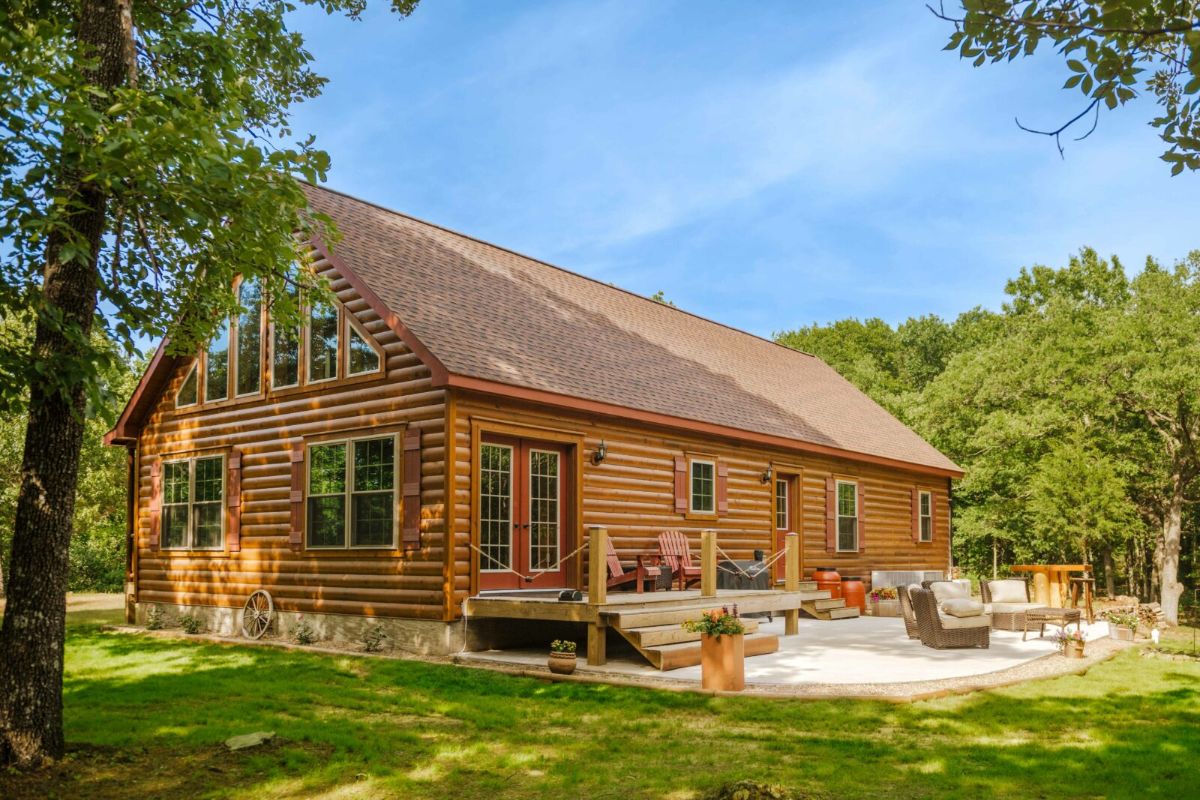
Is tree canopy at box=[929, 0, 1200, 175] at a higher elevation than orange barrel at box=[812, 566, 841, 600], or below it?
higher

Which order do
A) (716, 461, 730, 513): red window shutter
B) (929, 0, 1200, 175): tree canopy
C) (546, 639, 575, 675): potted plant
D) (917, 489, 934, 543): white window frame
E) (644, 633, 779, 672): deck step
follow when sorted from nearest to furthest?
(929, 0, 1200, 175): tree canopy, (546, 639, 575, 675): potted plant, (644, 633, 779, 672): deck step, (716, 461, 730, 513): red window shutter, (917, 489, 934, 543): white window frame

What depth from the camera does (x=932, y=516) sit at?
23.7m

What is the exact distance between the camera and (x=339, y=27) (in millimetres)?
13234

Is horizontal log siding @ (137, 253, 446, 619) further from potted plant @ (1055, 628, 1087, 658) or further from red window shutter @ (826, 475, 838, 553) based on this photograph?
red window shutter @ (826, 475, 838, 553)

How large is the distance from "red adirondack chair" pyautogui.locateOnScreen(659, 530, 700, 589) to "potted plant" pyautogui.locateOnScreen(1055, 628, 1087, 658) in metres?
5.02

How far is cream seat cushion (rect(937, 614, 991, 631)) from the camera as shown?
12.4 metres

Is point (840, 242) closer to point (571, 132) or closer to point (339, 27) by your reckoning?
point (571, 132)

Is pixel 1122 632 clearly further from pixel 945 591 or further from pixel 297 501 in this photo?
pixel 297 501

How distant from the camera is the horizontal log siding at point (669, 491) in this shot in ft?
39.0

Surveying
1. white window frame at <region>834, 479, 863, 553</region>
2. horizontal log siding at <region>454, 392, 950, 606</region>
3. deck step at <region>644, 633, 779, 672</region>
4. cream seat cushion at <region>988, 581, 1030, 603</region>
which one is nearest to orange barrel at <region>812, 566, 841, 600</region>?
horizontal log siding at <region>454, 392, 950, 606</region>

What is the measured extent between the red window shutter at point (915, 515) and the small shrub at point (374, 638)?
14.2 meters

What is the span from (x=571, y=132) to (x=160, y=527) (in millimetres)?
28191

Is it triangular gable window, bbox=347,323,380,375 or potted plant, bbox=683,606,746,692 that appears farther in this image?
triangular gable window, bbox=347,323,380,375

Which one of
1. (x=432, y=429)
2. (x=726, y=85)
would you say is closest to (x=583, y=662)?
(x=432, y=429)
